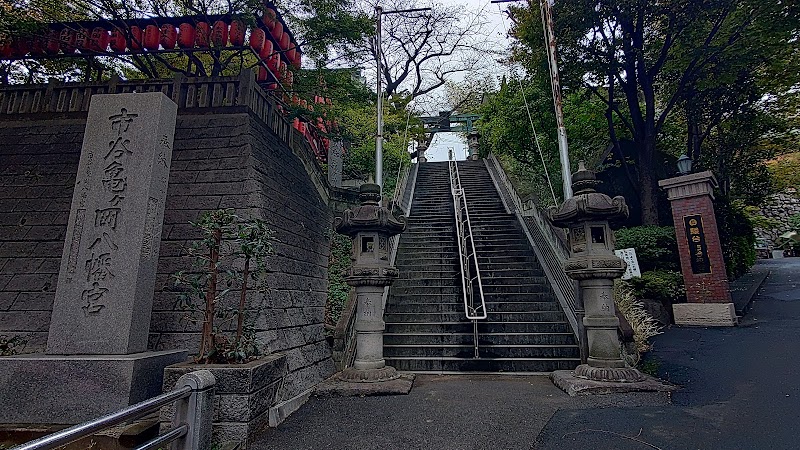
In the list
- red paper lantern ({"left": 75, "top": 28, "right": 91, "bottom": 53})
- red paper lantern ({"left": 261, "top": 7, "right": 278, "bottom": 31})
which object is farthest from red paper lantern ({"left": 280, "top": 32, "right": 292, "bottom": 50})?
red paper lantern ({"left": 75, "top": 28, "right": 91, "bottom": 53})

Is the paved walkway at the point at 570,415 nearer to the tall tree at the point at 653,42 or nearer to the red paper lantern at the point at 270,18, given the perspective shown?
the tall tree at the point at 653,42

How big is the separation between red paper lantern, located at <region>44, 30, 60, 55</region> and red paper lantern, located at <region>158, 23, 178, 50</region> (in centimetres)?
259

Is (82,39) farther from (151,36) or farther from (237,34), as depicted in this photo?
(237,34)

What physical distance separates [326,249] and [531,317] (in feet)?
16.4

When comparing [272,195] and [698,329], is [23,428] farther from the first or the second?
[698,329]

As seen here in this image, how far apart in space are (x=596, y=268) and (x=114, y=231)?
6.50 meters

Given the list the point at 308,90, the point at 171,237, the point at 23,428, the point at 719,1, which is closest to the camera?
the point at 23,428

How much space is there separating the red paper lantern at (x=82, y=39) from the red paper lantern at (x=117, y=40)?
0.55 meters

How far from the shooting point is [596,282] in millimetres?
5723

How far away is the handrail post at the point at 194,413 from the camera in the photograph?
2.99m

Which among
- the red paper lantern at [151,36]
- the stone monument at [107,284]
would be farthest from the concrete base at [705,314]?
the red paper lantern at [151,36]

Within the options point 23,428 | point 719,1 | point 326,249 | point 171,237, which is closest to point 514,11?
point 719,1

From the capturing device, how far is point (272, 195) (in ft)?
24.1

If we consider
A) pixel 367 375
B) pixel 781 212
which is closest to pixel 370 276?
pixel 367 375
